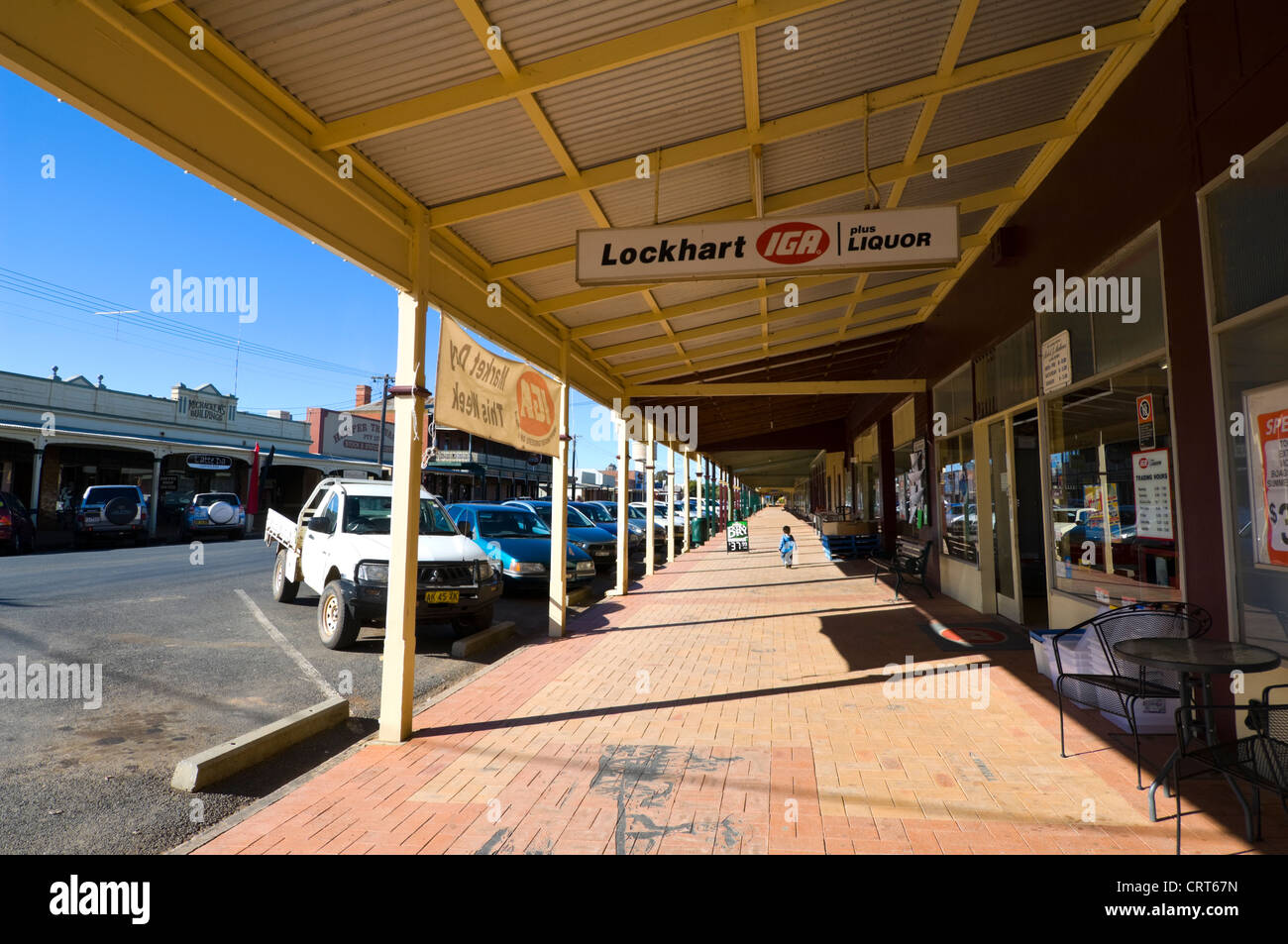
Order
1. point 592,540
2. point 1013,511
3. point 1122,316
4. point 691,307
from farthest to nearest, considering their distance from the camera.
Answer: point 592,540
point 691,307
point 1013,511
point 1122,316

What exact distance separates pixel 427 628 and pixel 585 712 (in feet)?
14.7

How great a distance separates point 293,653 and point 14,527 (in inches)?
637

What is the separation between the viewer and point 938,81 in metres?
4.94

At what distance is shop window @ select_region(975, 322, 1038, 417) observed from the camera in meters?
7.43

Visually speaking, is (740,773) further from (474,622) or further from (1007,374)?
(1007,374)

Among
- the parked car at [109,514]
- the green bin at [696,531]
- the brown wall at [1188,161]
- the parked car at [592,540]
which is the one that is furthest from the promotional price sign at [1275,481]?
the parked car at [109,514]

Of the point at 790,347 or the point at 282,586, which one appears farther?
the point at 790,347

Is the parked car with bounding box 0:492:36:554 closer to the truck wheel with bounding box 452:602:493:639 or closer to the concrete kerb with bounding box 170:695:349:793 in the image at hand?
the truck wheel with bounding box 452:602:493:639

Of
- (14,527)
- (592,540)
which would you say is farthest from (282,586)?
(14,527)

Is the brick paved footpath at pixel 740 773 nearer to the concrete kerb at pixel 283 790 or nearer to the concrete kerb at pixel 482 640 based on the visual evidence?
the concrete kerb at pixel 283 790

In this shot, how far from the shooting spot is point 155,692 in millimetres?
5836

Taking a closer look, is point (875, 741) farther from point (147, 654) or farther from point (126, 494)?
point (126, 494)

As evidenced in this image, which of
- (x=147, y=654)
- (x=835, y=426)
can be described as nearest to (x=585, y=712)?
(x=147, y=654)
